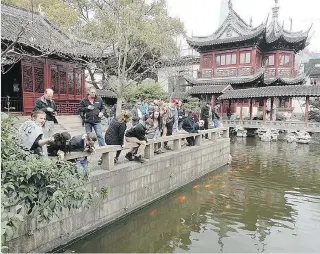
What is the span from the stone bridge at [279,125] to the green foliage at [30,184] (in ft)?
69.6

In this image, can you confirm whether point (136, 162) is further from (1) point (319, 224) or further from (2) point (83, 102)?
(1) point (319, 224)

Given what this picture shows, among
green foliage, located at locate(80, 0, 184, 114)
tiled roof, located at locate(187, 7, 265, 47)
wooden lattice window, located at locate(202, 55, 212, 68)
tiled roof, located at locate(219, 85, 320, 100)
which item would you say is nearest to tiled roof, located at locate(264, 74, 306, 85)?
tiled roof, located at locate(219, 85, 320, 100)

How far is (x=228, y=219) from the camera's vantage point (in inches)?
298

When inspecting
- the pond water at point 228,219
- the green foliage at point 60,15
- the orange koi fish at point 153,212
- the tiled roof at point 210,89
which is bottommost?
the pond water at point 228,219

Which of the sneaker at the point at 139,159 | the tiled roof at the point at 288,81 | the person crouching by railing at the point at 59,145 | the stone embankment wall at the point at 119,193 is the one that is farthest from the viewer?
the tiled roof at the point at 288,81

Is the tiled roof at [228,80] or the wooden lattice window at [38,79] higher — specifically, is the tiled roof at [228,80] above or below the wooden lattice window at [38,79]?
above

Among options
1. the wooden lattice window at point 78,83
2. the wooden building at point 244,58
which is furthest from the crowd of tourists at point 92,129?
the wooden building at point 244,58

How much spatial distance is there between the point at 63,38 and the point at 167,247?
561 inches

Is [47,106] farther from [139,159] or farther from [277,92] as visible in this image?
[277,92]

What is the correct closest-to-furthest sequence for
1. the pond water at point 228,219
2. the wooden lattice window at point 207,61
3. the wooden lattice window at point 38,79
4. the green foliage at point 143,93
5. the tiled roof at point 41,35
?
the pond water at point 228,219
the tiled roof at point 41,35
the wooden lattice window at point 38,79
the green foliage at point 143,93
the wooden lattice window at point 207,61

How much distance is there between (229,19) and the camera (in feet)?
108

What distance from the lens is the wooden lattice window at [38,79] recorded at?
613 inches

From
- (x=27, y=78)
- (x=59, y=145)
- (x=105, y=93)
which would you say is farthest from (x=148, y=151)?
(x=105, y=93)

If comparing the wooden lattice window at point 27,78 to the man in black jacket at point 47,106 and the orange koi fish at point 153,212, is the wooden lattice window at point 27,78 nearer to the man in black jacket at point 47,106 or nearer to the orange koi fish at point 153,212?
the man in black jacket at point 47,106
